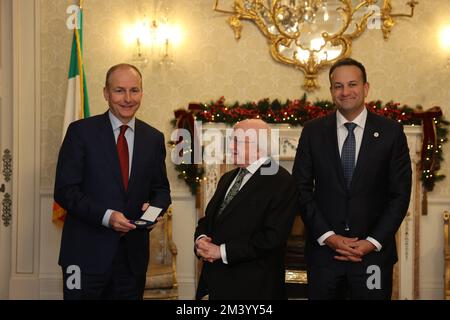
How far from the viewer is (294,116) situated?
645 centimetres

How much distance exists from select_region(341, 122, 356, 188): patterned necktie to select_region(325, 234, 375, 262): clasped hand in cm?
31

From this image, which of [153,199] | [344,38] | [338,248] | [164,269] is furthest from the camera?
[344,38]

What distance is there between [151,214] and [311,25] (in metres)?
3.76

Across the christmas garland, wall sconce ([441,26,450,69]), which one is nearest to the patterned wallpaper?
wall sconce ([441,26,450,69])

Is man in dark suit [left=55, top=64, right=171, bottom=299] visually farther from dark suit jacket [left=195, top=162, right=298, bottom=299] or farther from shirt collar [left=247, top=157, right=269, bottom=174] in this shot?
shirt collar [left=247, top=157, right=269, bottom=174]

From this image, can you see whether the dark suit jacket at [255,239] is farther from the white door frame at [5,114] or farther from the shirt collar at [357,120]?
the white door frame at [5,114]

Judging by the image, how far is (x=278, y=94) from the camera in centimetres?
668

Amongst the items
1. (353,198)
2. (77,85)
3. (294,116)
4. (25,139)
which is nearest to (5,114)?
(25,139)

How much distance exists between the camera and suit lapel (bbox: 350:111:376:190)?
140 inches

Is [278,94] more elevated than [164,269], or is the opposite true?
[278,94]

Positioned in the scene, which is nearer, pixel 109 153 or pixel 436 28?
pixel 109 153
